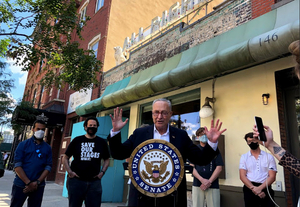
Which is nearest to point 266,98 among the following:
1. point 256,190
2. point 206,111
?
point 206,111

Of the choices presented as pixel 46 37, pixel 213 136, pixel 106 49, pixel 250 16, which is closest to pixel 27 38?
pixel 46 37

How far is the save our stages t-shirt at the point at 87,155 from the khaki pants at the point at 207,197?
75.8 inches

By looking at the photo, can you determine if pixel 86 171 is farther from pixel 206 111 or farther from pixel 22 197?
pixel 206 111

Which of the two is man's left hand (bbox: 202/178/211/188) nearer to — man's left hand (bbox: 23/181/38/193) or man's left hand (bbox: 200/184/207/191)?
man's left hand (bbox: 200/184/207/191)

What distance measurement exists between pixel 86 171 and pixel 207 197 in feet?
7.70

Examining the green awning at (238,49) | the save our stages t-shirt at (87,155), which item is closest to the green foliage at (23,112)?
the green awning at (238,49)

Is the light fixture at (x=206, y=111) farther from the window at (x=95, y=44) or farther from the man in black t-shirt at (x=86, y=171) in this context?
the window at (x=95, y=44)

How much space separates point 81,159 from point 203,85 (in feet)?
13.2

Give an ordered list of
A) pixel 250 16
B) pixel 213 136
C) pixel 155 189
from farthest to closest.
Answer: pixel 250 16 < pixel 213 136 < pixel 155 189

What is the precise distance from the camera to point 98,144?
4.06 metres

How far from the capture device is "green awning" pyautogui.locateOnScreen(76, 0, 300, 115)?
13.2 ft

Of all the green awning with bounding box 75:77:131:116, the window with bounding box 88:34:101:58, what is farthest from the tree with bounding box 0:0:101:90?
the window with bounding box 88:34:101:58

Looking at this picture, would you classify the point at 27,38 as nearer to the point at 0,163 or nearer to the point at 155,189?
the point at 0,163

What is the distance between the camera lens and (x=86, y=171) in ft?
12.3
